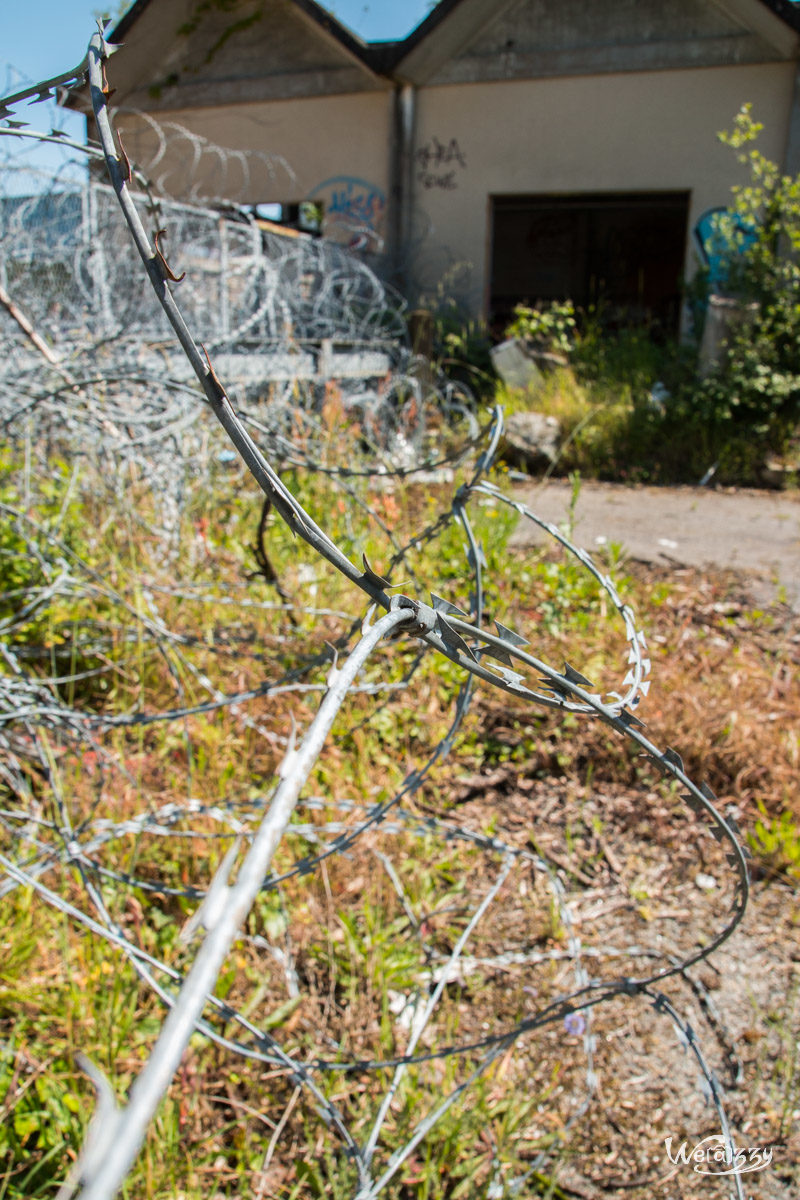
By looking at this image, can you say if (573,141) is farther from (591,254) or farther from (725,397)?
(591,254)

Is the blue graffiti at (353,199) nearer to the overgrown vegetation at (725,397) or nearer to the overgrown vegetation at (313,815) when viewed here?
the overgrown vegetation at (725,397)

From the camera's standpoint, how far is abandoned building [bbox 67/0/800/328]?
9.51 meters

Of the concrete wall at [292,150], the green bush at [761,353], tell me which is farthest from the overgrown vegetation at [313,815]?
the concrete wall at [292,150]

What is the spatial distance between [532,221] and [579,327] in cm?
608

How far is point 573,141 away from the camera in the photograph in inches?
402

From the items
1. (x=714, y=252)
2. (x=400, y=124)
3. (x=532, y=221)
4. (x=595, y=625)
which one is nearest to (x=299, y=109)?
(x=400, y=124)

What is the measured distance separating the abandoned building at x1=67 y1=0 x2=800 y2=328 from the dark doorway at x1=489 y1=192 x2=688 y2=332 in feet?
16.1

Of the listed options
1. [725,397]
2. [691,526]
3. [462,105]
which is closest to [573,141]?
[462,105]

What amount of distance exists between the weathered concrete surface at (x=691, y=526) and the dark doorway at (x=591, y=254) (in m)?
11.3

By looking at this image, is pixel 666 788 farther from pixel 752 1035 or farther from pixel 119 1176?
pixel 119 1176

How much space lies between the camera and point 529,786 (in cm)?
267

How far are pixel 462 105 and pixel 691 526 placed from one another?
7.59 meters

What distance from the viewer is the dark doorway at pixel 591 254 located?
17.8 m

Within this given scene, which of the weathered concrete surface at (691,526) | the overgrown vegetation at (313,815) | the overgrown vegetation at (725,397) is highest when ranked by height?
the overgrown vegetation at (725,397)
